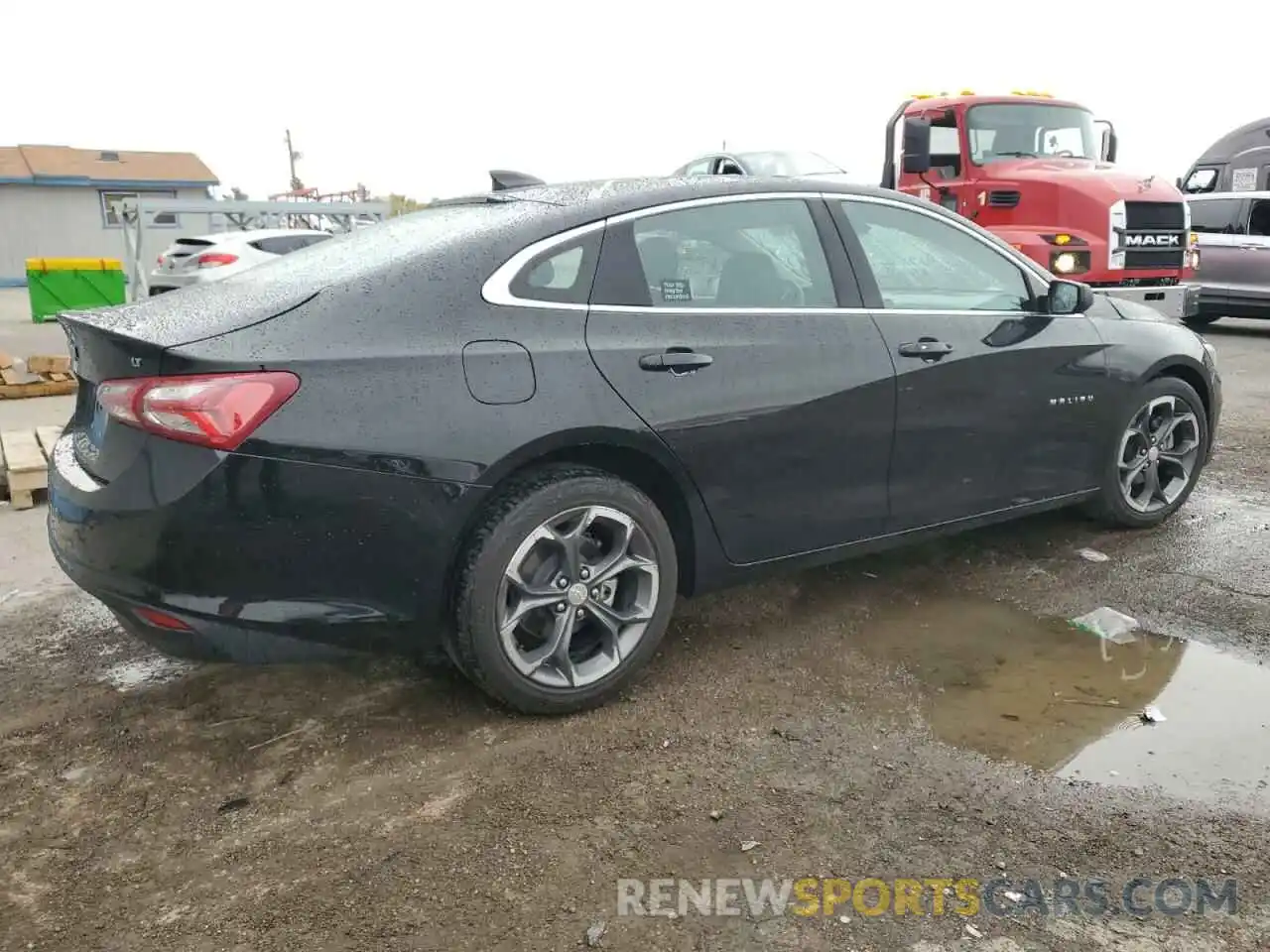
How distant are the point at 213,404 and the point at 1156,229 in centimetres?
888

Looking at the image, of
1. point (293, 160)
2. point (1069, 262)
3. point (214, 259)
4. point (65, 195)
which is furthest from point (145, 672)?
point (293, 160)

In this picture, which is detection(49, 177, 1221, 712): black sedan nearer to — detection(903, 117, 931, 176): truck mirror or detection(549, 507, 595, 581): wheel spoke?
detection(549, 507, 595, 581): wheel spoke

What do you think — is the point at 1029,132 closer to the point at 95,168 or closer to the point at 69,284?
the point at 69,284

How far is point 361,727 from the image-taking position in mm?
2990

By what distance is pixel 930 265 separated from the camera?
12.6 ft

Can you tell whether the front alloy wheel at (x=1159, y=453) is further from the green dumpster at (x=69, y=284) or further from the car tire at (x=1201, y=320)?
the green dumpster at (x=69, y=284)

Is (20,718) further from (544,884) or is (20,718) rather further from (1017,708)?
(1017,708)

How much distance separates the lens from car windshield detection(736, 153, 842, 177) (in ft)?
36.6

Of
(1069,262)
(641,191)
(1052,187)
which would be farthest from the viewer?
(1052,187)

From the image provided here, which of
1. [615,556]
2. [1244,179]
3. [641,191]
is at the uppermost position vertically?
[1244,179]

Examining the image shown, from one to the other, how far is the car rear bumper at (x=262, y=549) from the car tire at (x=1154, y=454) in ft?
10.0

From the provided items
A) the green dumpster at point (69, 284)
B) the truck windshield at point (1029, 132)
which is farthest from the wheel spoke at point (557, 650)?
the green dumpster at point (69, 284)

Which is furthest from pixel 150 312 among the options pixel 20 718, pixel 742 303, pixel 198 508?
pixel 742 303

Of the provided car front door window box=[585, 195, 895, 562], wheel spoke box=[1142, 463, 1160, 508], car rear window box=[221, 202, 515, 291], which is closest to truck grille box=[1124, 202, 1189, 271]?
wheel spoke box=[1142, 463, 1160, 508]
